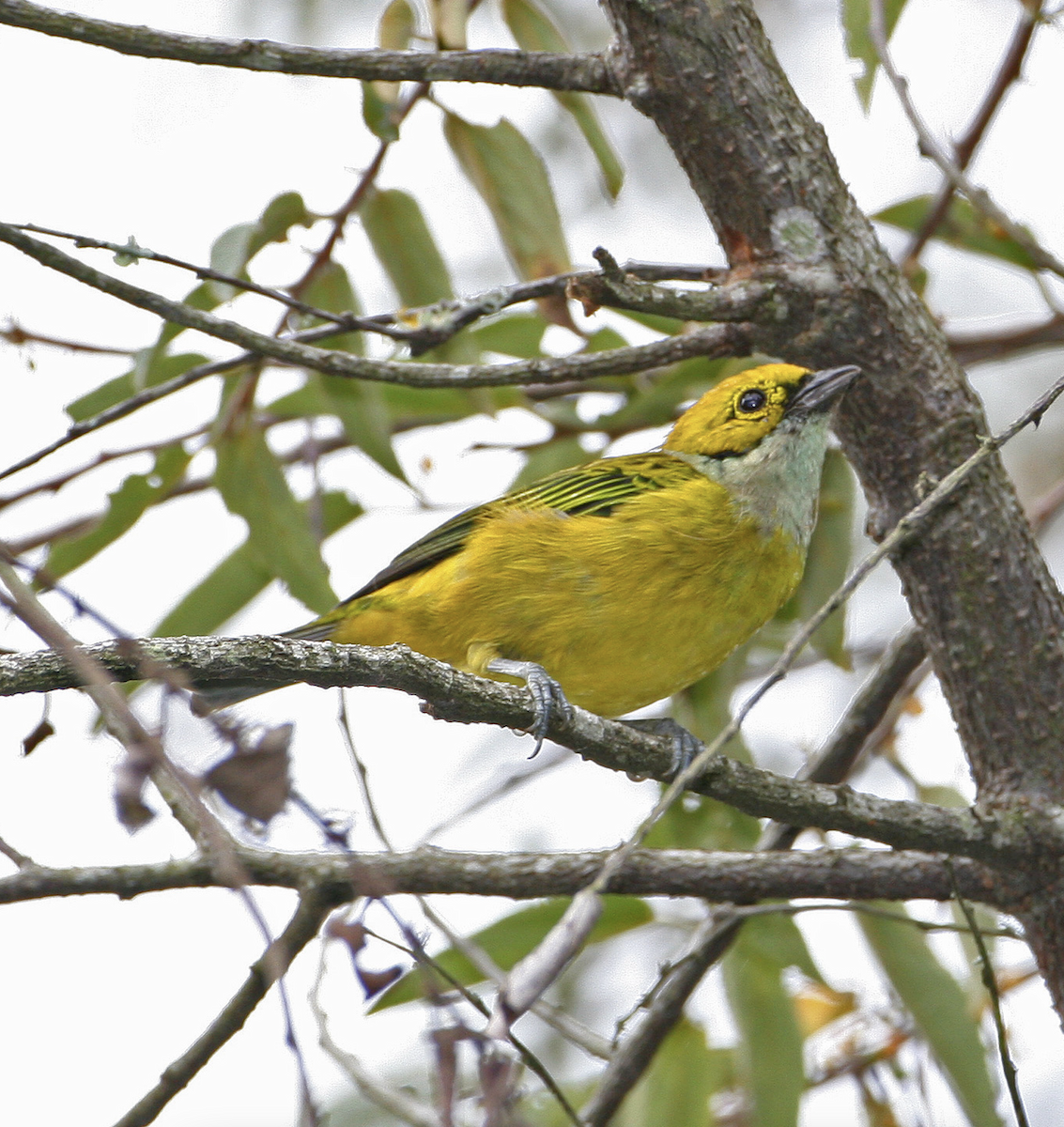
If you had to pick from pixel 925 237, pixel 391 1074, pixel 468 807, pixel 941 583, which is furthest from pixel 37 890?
pixel 925 237

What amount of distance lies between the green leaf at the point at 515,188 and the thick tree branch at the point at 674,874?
1786mm

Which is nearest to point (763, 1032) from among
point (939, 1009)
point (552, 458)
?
point (939, 1009)

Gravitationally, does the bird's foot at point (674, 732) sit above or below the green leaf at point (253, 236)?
below

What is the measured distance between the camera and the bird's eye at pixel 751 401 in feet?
14.6

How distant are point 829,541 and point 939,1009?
1554 millimetres

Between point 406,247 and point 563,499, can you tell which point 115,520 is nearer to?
point 406,247

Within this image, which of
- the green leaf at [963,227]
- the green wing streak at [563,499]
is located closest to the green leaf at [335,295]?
the green wing streak at [563,499]

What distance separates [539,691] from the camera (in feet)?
10.1

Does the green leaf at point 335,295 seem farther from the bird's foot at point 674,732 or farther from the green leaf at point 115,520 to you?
the bird's foot at point 674,732

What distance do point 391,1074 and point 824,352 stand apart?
12.1ft

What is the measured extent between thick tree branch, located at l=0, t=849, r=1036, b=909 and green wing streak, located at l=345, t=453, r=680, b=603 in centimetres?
120

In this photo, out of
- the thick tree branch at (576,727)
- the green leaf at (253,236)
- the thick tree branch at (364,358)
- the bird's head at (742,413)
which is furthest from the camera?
the bird's head at (742,413)

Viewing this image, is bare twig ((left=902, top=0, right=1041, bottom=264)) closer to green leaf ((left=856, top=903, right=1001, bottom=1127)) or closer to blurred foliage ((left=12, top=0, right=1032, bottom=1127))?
blurred foliage ((left=12, top=0, right=1032, bottom=1127))

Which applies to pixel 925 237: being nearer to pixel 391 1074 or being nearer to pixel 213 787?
pixel 213 787
